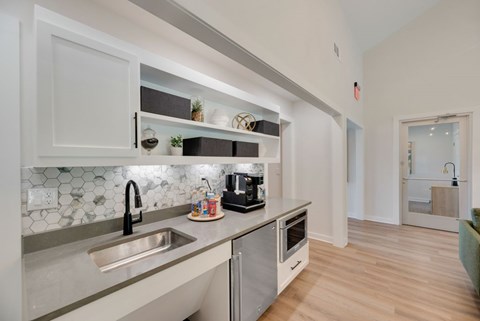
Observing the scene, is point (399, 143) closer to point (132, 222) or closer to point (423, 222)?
point (423, 222)

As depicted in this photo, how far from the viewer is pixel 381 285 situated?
7.70ft

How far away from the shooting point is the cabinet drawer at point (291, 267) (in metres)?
2.07

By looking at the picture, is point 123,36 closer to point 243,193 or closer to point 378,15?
point 243,193

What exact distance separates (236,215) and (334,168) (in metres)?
2.08

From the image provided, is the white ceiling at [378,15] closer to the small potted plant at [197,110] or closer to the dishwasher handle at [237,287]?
the small potted plant at [197,110]

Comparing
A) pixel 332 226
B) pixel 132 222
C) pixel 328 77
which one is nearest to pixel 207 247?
pixel 132 222

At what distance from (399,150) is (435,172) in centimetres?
71

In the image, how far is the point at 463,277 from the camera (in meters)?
2.48

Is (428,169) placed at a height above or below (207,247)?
above

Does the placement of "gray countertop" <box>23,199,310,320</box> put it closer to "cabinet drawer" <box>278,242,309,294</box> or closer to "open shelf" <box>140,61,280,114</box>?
"cabinet drawer" <box>278,242,309,294</box>

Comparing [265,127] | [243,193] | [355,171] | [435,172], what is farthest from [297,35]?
[435,172]

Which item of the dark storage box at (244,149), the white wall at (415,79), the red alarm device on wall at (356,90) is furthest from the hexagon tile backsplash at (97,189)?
the white wall at (415,79)

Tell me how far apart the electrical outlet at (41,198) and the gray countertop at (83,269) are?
0.85 ft

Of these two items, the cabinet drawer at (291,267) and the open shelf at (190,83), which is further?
the cabinet drawer at (291,267)
